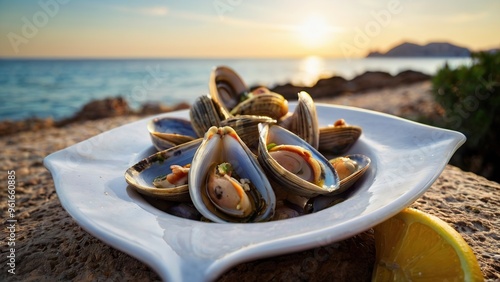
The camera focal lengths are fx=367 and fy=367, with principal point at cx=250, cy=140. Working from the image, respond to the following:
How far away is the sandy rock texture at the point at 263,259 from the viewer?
142 cm

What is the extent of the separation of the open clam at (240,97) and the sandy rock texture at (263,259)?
101cm

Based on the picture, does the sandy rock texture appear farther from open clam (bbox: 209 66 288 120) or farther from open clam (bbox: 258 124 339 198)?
open clam (bbox: 209 66 288 120)

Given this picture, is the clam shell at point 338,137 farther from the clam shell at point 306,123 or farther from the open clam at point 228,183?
the open clam at point 228,183

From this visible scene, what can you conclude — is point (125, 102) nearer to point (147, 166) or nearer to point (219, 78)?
point (219, 78)

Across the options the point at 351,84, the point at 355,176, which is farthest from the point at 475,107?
the point at 351,84

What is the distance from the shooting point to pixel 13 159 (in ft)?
10.9

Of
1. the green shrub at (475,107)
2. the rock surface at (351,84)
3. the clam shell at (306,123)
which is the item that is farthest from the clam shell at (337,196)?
the rock surface at (351,84)

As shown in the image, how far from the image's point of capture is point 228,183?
1.57m

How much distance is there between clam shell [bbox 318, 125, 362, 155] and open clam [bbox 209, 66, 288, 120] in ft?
1.05

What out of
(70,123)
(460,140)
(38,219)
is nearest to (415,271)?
(460,140)

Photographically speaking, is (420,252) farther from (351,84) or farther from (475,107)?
(351,84)

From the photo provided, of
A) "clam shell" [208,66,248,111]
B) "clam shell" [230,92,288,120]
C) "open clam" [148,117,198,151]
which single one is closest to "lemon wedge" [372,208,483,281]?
"clam shell" [230,92,288,120]

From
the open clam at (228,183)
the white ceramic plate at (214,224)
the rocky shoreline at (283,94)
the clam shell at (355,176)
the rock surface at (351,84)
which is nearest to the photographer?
the white ceramic plate at (214,224)

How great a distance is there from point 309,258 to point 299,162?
0.51 meters
